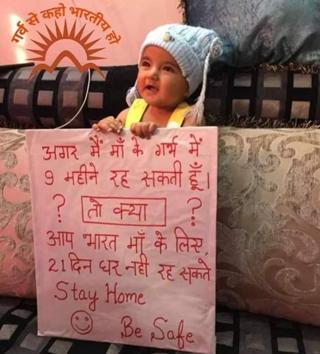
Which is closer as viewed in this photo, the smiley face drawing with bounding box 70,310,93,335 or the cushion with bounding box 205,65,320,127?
the smiley face drawing with bounding box 70,310,93,335

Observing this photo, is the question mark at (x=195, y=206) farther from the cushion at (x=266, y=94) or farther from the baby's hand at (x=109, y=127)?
the cushion at (x=266, y=94)

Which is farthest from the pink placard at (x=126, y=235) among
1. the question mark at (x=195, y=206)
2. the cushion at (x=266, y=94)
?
the cushion at (x=266, y=94)

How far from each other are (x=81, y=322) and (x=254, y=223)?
1.17 feet

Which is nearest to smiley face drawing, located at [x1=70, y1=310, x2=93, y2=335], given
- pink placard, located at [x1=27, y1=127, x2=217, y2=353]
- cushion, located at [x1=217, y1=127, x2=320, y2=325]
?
pink placard, located at [x1=27, y1=127, x2=217, y2=353]

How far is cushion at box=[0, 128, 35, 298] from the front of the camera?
0.93 metres

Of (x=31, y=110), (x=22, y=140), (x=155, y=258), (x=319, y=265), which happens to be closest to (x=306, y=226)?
(x=319, y=265)

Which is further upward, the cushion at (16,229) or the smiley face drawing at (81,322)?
the cushion at (16,229)

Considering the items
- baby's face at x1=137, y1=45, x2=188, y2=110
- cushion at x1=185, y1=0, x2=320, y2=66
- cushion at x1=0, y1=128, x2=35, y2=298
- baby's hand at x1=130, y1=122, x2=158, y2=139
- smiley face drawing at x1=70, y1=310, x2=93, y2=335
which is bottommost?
smiley face drawing at x1=70, y1=310, x2=93, y2=335

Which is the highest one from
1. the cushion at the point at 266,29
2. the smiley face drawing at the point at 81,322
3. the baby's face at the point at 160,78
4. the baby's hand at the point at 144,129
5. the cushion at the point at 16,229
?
the cushion at the point at 266,29

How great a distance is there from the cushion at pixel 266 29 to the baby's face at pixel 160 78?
16cm

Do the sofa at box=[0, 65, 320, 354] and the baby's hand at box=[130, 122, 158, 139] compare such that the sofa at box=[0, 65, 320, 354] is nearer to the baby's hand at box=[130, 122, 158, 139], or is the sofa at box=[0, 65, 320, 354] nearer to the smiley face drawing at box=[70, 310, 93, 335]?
the smiley face drawing at box=[70, 310, 93, 335]

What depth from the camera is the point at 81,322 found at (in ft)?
2.84

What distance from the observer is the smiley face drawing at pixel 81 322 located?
0.86m

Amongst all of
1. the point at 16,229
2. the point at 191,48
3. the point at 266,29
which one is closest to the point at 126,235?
the point at 16,229
